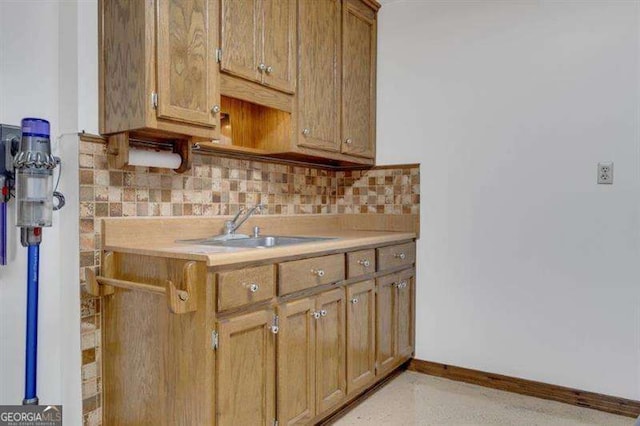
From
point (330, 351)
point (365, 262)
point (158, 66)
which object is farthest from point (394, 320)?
point (158, 66)

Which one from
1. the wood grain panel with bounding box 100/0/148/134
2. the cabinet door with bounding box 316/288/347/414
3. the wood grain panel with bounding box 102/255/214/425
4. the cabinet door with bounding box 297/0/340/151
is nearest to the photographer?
the wood grain panel with bounding box 102/255/214/425

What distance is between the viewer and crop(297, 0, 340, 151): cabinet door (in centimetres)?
230

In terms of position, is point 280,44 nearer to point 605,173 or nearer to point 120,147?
point 120,147

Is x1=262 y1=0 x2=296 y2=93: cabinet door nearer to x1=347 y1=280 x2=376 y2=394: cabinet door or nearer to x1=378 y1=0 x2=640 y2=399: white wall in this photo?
x1=378 y1=0 x2=640 y2=399: white wall

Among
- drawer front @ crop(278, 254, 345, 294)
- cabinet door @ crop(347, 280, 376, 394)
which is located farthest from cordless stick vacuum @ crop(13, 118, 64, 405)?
cabinet door @ crop(347, 280, 376, 394)

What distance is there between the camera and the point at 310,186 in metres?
2.90

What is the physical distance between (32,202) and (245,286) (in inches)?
29.7

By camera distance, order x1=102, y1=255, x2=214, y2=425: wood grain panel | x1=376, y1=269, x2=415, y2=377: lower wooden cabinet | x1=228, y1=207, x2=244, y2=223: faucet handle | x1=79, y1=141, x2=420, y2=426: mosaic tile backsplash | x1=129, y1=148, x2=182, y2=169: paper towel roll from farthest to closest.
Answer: x1=376, y1=269, x2=415, y2=377: lower wooden cabinet → x1=228, y1=207, x2=244, y2=223: faucet handle → x1=129, y1=148, x2=182, y2=169: paper towel roll → x1=79, y1=141, x2=420, y2=426: mosaic tile backsplash → x1=102, y1=255, x2=214, y2=425: wood grain panel

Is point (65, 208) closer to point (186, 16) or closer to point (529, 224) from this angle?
point (186, 16)

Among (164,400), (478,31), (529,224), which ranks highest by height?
(478,31)

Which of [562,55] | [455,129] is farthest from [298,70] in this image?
[562,55]

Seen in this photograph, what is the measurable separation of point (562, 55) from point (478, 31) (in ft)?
1.60

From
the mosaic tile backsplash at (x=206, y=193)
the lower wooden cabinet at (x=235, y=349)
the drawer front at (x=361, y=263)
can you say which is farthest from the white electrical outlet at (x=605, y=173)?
the lower wooden cabinet at (x=235, y=349)

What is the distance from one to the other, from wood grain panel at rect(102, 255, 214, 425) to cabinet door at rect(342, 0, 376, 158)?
1447mm
